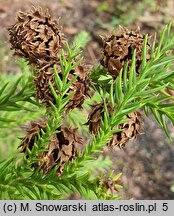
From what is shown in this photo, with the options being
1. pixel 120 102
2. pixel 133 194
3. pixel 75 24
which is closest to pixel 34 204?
pixel 120 102

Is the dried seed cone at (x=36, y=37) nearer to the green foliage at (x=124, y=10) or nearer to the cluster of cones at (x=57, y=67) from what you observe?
the cluster of cones at (x=57, y=67)

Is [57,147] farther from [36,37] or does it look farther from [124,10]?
[124,10]

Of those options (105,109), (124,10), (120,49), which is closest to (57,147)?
(105,109)

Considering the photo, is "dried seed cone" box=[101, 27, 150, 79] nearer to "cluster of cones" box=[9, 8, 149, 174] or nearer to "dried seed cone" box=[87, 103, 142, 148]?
"cluster of cones" box=[9, 8, 149, 174]

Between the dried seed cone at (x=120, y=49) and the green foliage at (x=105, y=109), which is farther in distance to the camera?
the dried seed cone at (x=120, y=49)

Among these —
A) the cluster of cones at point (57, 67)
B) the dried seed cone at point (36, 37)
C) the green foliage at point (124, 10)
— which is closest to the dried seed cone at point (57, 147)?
the cluster of cones at point (57, 67)

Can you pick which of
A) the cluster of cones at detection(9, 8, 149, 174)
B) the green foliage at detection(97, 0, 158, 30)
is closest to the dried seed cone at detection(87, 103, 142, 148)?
the cluster of cones at detection(9, 8, 149, 174)

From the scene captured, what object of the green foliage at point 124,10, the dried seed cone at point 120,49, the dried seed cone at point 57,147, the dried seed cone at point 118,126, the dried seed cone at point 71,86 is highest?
the green foliage at point 124,10
